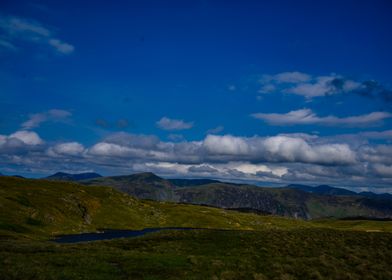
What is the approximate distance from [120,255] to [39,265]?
10.5 m

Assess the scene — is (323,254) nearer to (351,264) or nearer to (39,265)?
(351,264)

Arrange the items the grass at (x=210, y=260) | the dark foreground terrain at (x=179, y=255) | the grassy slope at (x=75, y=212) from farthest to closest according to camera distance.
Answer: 1. the grassy slope at (x=75, y=212)
2. the dark foreground terrain at (x=179, y=255)
3. the grass at (x=210, y=260)

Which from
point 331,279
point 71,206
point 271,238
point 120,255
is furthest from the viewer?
point 71,206

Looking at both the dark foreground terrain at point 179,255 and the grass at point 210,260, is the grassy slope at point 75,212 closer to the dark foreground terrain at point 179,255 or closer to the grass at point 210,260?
the dark foreground terrain at point 179,255

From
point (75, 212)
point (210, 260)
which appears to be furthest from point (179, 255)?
point (75, 212)

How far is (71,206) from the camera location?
11381cm

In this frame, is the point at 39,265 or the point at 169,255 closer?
the point at 39,265

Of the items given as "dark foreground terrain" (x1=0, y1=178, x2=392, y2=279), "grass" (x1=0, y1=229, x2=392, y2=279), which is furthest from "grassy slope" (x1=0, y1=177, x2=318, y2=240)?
"grass" (x1=0, y1=229, x2=392, y2=279)

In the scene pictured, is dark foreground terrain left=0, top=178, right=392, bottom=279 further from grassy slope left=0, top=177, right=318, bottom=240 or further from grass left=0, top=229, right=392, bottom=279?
grassy slope left=0, top=177, right=318, bottom=240

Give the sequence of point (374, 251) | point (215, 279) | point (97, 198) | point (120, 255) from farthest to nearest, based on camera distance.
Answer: point (97, 198) < point (374, 251) < point (120, 255) < point (215, 279)

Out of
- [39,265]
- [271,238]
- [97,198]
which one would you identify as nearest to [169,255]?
[39,265]

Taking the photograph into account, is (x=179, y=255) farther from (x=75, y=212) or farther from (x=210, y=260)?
(x=75, y=212)

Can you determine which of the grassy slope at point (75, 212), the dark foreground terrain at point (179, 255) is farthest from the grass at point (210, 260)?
the grassy slope at point (75, 212)

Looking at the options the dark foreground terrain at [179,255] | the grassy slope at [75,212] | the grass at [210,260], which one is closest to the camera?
the grass at [210,260]
